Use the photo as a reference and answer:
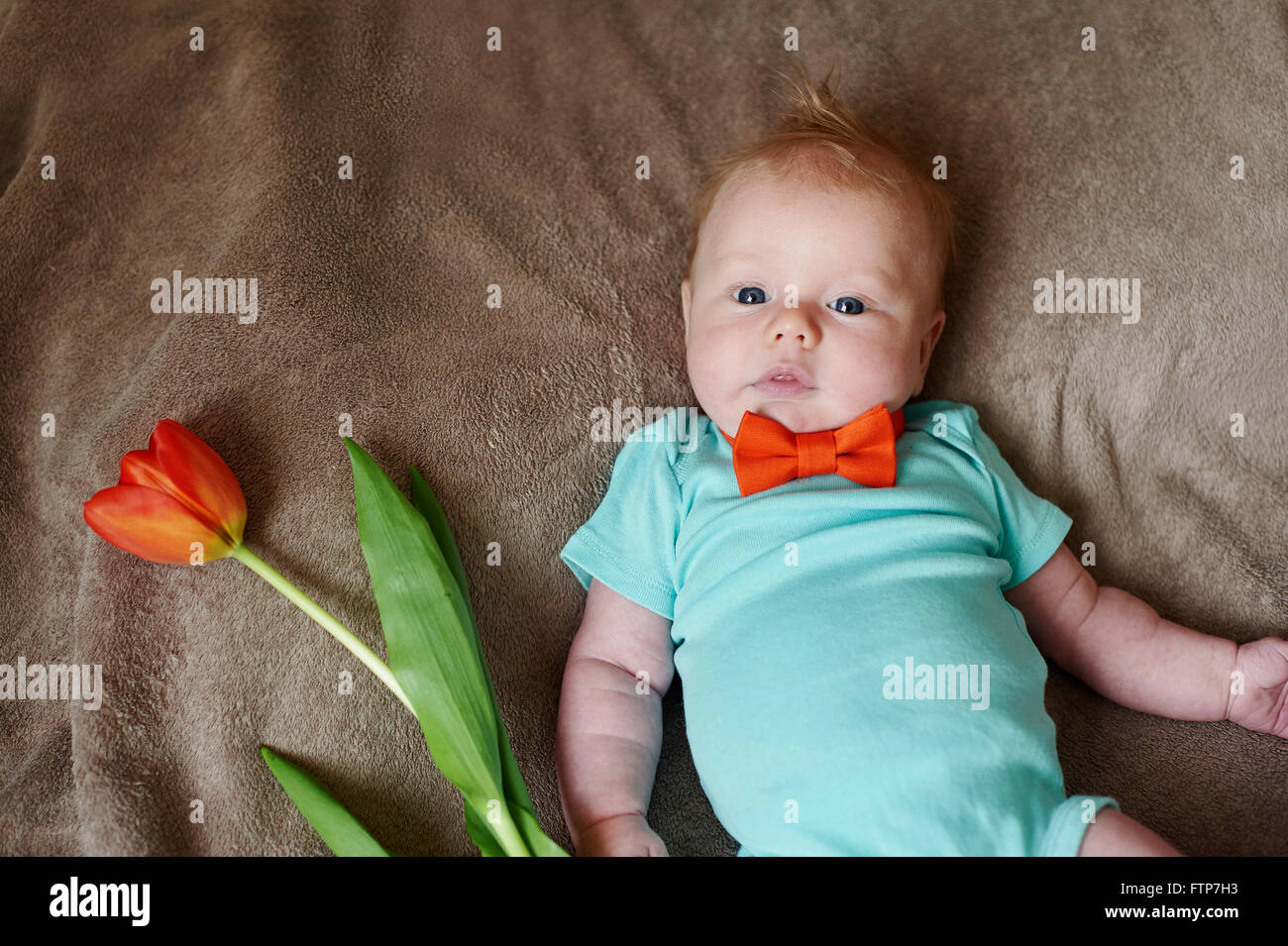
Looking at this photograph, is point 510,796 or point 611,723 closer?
point 510,796

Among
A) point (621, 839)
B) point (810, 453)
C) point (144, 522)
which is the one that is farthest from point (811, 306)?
point (144, 522)

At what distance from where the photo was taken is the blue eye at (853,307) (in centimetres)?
104

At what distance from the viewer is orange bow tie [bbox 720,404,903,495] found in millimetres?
1010

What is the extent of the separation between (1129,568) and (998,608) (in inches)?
12.3

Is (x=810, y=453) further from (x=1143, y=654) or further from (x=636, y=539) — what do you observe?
(x=1143, y=654)

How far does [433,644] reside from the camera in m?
0.83

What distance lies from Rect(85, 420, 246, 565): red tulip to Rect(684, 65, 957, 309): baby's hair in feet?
2.02

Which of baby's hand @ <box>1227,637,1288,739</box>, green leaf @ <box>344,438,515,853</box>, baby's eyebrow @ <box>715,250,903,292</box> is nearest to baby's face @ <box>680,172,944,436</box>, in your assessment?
baby's eyebrow @ <box>715,250,903,292</box>

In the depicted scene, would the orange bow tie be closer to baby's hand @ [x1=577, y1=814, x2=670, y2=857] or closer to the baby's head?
the baby's head

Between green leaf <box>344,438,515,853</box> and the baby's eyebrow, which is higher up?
the baby's eyebrow

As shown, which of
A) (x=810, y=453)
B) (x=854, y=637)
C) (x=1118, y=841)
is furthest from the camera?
(x=810, y=453)

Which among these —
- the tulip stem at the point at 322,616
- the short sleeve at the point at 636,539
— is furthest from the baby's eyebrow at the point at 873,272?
the tulip stem at the point at 322,616

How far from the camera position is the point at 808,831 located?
85 centimetres

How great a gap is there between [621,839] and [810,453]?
0.45 metres
